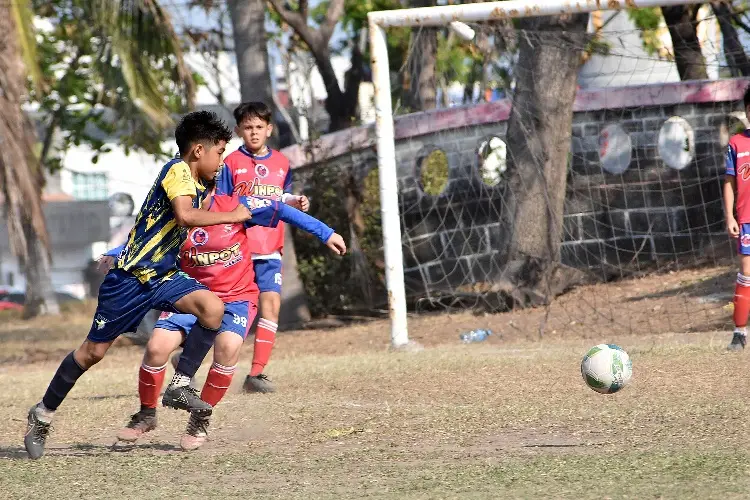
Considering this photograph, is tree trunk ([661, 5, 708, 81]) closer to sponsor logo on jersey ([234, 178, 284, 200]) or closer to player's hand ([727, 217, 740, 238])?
player's hand ([727, 217, 740, 238])

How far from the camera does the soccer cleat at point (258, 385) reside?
27.0 feet

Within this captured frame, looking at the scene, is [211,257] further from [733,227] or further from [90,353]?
[733,227]

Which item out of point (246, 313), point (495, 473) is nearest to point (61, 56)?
point (246, 313)

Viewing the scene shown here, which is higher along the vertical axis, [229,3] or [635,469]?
[229,3]

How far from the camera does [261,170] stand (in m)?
8.14

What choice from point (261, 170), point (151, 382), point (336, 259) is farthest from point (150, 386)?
point (336, 259)

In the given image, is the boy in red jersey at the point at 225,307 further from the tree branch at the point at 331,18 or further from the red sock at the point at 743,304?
the tree branch at the point at 331,18

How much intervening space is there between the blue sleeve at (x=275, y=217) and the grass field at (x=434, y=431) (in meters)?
1.04

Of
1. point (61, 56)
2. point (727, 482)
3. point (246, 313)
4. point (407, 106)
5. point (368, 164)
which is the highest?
point (61, 56)

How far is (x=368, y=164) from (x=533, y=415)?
9.38 meters

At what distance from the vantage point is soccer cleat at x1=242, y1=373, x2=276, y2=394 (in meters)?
8.23

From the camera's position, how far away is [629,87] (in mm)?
14734

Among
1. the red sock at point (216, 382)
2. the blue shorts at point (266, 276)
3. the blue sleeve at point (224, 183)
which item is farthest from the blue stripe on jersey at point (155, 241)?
the blue shorts at point (266, 276)

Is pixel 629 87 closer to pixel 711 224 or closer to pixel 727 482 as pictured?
pixel 711 224
